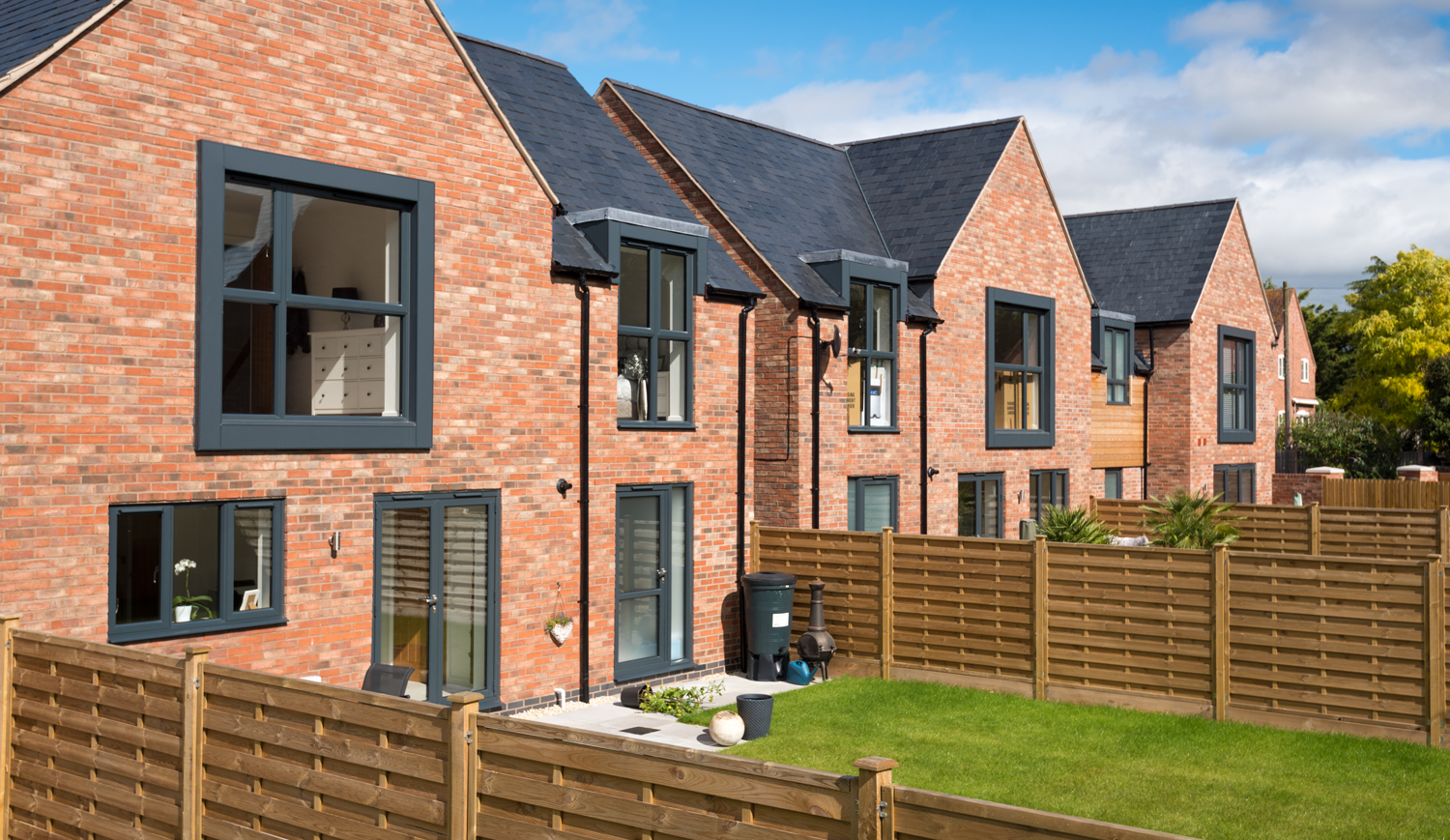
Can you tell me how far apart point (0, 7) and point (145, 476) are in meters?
5.18

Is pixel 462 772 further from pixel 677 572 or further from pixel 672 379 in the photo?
pixel 672 379

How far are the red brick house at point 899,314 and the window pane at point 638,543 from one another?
2.59 m

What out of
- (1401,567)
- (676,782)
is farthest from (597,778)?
(1401,567)

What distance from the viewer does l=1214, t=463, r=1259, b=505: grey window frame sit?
87.9 ft

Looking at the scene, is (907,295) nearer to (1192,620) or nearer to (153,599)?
(1192,620)

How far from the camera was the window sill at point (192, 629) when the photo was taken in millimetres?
9086

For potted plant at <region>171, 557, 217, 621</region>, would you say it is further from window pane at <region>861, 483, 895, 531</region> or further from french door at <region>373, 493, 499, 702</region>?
window pane at <region>861, 483, 895, 531</region>

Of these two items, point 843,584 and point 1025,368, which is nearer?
point 843,584

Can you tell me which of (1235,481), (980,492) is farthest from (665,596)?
(1235,481)

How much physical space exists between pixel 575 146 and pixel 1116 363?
14562 mm

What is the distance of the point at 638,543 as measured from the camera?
45.5ft

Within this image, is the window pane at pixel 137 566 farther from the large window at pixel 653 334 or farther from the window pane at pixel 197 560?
the large window at pixel 653 334

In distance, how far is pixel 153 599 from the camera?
30.5ft

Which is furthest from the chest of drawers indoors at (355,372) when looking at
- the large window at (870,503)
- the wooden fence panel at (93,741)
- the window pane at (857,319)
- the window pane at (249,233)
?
the window pane at (857,319)
